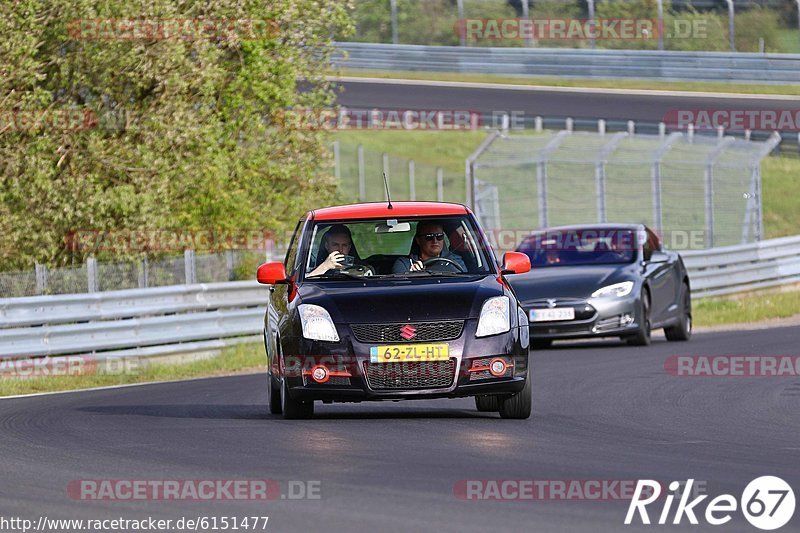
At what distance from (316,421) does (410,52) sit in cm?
4093

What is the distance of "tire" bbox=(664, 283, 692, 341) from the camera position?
66.9ft

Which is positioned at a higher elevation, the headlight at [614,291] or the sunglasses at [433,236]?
the sunglasses at [433,236]

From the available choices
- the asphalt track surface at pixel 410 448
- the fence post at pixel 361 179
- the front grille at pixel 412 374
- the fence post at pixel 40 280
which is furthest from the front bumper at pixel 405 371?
the fence post at pixel 361 179

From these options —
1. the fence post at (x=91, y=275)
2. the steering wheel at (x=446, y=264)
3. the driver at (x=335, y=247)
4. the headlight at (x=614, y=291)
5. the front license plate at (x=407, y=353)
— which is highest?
the driver at (x=335, y=247)

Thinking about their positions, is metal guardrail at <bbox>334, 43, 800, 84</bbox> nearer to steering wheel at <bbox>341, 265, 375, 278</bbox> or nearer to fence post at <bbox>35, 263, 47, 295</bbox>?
fence post at <bbox>35, 263, 47, 295</bbox>

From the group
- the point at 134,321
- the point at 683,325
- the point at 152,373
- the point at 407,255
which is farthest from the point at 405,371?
the point at 683,325

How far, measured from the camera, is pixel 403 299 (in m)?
10.9

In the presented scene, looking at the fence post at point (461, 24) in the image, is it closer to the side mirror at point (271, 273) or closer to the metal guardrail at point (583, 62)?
the metal guardrail at point (583, 62)

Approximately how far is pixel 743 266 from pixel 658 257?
29.4 feet

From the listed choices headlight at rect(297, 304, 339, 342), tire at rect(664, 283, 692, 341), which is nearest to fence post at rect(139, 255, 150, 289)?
tire at rect(664, 283, 692, 341)

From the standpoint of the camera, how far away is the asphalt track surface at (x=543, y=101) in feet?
140

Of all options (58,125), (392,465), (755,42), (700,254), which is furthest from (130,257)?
(755,42)

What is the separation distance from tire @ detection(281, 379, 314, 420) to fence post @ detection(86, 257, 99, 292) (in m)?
8.55

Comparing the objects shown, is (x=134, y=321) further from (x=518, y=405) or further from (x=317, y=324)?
(x=518, y=405)
